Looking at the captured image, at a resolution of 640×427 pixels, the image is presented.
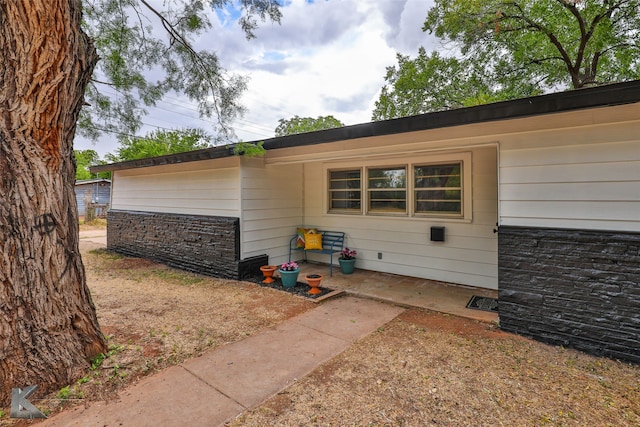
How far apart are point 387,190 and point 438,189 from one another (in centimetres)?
92

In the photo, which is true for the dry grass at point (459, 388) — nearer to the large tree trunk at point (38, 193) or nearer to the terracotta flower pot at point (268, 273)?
the large tree trunk at point (38, 193)

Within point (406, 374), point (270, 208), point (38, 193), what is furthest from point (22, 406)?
point (270, 208)

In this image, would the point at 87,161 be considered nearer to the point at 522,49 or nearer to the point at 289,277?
the point at 289,277

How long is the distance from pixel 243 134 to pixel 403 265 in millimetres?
3430

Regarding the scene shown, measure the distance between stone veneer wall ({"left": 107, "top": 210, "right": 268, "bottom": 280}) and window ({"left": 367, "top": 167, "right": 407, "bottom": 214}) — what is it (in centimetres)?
234

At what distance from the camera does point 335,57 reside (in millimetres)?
8148

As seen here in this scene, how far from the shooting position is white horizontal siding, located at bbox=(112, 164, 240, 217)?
5.43 metres

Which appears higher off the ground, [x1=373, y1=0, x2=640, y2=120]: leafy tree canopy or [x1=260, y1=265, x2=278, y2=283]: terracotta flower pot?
[x1=373, y1=0, x2=640, y2=120]: leafy tree canopy

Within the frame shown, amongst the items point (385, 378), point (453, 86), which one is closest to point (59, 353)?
point (385, 378)

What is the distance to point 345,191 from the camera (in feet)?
20.1

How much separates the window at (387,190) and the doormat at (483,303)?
1.83 meters

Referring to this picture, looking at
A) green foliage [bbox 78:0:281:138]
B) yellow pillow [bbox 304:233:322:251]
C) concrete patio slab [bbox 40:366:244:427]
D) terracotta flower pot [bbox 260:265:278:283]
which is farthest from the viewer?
yellow pillow [bbox 304:233:322:251]

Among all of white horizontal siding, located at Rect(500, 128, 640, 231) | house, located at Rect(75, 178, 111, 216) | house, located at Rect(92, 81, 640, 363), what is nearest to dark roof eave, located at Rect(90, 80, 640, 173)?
house, located at Rect(92, 81, 640, 363)

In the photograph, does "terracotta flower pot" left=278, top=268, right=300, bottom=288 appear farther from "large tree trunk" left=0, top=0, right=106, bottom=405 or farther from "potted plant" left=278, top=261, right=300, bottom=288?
"large tree trunk" left=0, top=0, right=106, bottom=405
